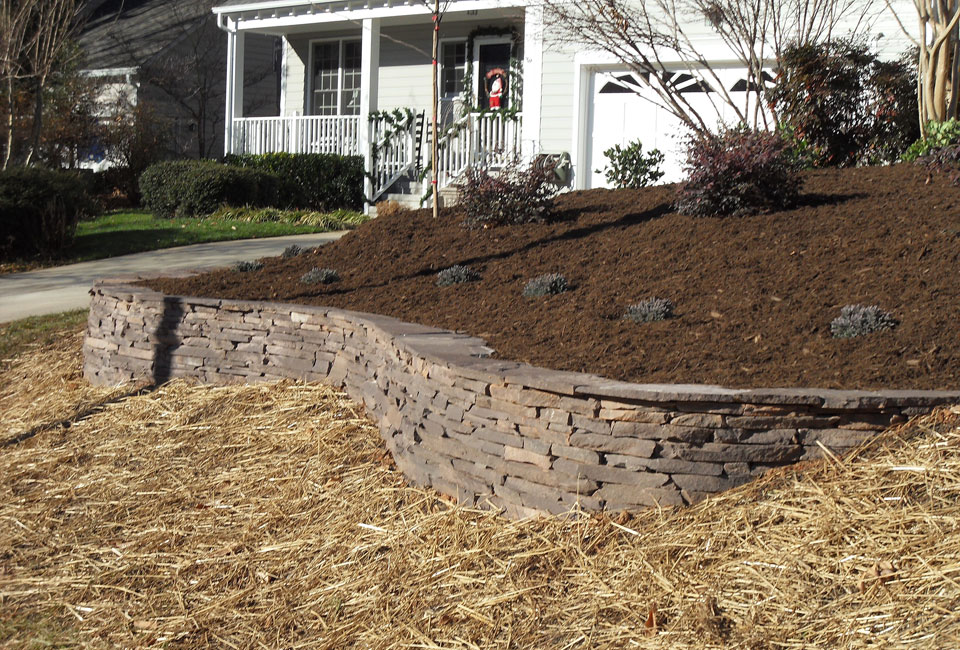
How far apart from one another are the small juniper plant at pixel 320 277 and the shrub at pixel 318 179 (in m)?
9.09

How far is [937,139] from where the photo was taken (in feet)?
28.6

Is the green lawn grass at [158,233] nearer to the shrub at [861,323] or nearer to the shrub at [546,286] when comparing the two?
the shrub at [546,286]

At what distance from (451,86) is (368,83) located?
1910 millimetres

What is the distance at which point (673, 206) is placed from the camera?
7.88 meters

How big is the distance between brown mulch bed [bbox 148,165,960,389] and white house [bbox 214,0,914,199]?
3.72 meters

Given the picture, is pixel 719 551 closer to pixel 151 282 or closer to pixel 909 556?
pixel 909 556

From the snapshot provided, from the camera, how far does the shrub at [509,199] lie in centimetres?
834

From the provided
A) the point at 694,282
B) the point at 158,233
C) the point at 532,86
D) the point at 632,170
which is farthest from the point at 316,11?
the point at 694,282

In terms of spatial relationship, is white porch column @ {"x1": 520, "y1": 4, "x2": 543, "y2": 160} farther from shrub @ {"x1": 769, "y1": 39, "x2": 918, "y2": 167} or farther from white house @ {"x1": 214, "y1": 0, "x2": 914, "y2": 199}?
shrub @ {"x1": 769, "y1": 39, "x2": 918, "y2": 167}

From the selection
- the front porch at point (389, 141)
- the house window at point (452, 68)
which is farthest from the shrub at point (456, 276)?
the house window at point (452, 68)

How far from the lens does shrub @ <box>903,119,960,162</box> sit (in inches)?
340

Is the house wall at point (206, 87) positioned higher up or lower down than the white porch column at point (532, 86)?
higher up

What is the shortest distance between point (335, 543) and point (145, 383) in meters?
3.32

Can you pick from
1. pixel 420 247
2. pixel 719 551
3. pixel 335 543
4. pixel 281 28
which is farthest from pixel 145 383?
pixel 281 28
